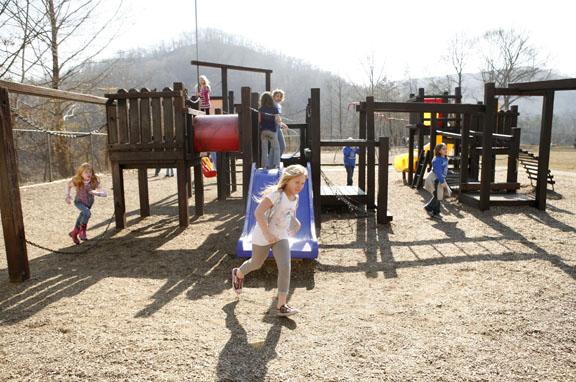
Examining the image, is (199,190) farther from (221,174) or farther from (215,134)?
(221,174)

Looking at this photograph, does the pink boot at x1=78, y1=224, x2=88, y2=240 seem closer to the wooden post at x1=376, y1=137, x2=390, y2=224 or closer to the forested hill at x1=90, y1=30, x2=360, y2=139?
the wooden post at x1=376, y1=137, x2=390, y2=224

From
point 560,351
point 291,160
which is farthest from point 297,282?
point 291,160

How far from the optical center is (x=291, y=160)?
9.12 meters

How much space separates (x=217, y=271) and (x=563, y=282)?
398 centimetres

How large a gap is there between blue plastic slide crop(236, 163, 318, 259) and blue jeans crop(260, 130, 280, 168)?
103cm

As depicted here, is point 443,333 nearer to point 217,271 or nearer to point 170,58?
point 217,271

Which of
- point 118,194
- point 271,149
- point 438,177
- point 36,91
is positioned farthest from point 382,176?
point 36,91

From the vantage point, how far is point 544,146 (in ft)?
29.7

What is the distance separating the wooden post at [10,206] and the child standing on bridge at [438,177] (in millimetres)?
6683

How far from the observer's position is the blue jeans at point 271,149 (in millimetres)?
8328

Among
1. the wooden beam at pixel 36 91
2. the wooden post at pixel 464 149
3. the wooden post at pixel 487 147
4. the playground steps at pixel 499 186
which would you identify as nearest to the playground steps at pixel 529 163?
the playground steps at pixel 499 186

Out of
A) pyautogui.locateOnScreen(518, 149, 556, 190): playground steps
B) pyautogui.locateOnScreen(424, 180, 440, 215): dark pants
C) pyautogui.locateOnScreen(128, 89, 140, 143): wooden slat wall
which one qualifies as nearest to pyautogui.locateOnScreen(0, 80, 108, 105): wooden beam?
pyautogui.locateOnScreen(128, 89, 140, 143): wooden slat wall

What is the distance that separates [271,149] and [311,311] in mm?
4861

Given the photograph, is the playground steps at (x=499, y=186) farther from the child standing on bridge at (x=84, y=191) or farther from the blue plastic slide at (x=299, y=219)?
the child standing on bridge at (x=84, y=191)
